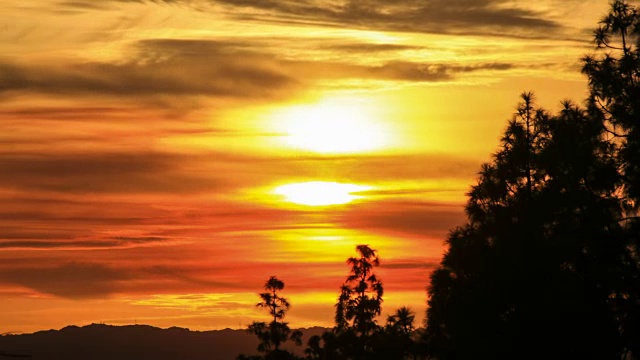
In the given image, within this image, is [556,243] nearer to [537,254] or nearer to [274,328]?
[537,254]

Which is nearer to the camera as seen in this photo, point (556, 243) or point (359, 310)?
point (556, 243)

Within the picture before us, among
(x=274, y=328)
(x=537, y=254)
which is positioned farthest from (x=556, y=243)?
(x=274, y=328)

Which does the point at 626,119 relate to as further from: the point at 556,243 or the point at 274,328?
the point at 274,328

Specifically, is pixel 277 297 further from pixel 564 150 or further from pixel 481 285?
pixel 564 150

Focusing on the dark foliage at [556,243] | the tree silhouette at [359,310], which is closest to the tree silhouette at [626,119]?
the dark foliage at [556,243]

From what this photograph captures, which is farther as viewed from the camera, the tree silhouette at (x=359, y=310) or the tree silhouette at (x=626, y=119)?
the tree silhouette at (x=359, y=310)

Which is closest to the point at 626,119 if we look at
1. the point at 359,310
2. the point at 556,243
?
the point at 556,243

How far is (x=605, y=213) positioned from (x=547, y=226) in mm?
6130

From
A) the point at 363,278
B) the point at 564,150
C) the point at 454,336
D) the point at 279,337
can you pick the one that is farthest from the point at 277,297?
the point at 564,150

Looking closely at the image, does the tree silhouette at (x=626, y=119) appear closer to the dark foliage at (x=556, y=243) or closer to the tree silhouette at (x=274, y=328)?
the dark foliage at (x=556, y=243)

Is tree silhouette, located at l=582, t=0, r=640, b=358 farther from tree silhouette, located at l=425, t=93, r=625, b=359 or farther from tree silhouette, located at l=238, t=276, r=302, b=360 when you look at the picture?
tree silhouette, located at l=238, t=276, r=302, b=360

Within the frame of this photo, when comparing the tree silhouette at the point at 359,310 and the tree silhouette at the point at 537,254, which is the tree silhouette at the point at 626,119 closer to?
the tree silhouette at the point at 537,254

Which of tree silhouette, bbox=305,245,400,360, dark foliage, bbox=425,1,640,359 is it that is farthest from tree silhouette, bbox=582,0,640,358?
tree silhouette, bbox=305,245,400,360

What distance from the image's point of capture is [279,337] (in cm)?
9656
